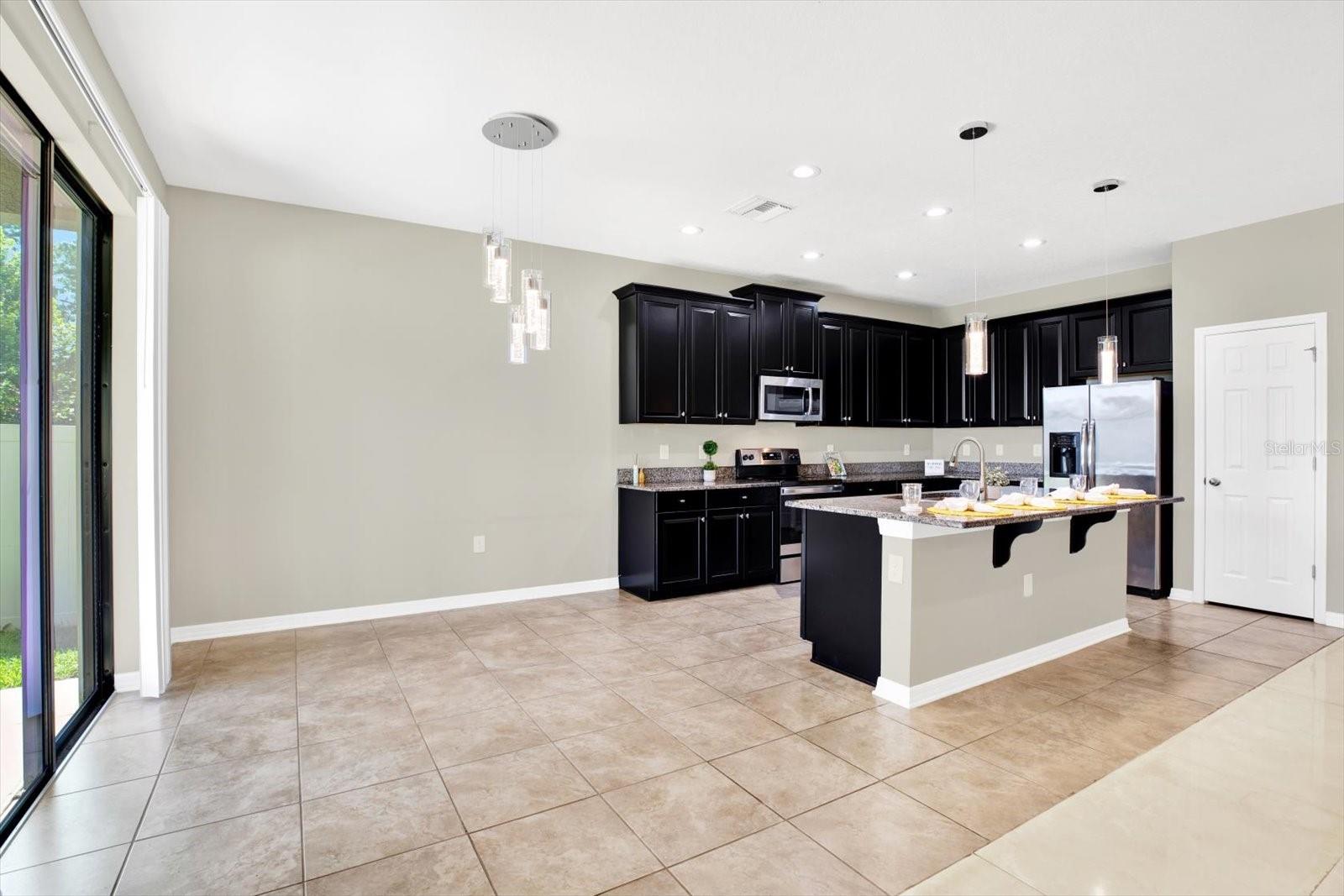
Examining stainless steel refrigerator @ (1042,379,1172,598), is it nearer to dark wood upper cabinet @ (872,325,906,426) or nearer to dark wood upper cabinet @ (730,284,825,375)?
dark wood upper cabinet @ (872,325,906,426)

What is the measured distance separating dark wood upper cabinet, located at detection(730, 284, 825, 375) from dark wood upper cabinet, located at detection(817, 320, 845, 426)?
0.39 ft

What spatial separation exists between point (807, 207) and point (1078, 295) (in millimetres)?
3523

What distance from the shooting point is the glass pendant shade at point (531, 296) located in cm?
324

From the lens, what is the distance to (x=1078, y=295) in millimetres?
6328

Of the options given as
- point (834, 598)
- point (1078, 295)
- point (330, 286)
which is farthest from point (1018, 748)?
point (1078, 295)

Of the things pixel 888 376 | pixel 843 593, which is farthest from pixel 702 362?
pixel 843 593

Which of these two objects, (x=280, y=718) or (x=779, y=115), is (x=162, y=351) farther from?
(x=779, y=115)

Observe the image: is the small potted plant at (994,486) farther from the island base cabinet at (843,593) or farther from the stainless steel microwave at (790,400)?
the stainless steel microwave at (790,400)

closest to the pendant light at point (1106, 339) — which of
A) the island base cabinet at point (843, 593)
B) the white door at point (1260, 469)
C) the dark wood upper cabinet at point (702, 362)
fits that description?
the white door at point (1260, 469)

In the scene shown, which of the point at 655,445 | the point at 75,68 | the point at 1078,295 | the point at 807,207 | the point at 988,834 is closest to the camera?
the point at 988,834

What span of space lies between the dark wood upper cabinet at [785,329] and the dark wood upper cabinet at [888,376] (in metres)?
0.85

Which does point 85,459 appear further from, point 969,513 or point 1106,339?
point 1106,339

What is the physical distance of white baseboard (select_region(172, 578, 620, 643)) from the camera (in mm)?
4102

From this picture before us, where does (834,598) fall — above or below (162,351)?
below
